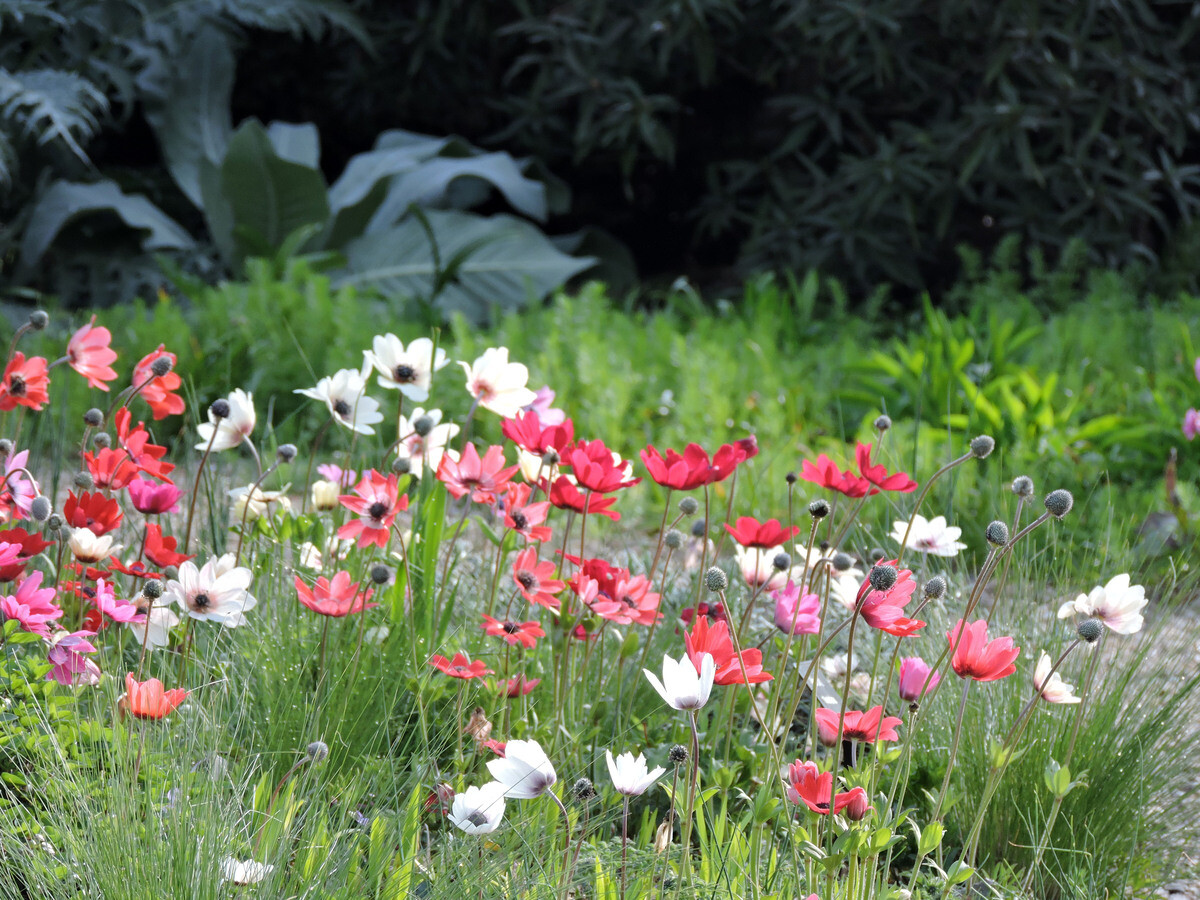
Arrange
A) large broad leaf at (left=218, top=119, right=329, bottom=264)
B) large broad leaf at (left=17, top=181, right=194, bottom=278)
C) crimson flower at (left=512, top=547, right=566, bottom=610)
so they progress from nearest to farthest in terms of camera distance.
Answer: crimson flower at (left=512, top=547, right=566, bottom=610) → large broad leaf at (left=218, top=119, right=329, bottom=264) → large broad leaf at (left=17, top=181, right=194, bottom=278)

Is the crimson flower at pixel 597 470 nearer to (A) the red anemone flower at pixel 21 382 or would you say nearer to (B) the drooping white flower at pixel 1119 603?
(B) the drooping white flower at pixel 1119 603

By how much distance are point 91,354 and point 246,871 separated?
94cm

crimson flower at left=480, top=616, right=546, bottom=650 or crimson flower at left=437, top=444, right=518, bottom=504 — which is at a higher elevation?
crimson flower at left=437, top=444, right=518, bottom=504

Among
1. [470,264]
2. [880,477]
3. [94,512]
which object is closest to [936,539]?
[880,477]

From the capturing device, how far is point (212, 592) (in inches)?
49.3

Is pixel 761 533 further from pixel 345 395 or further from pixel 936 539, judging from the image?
pixel 345 395

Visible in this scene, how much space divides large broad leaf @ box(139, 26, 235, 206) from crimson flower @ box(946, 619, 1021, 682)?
5379 mm

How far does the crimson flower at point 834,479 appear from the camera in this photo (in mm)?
1379

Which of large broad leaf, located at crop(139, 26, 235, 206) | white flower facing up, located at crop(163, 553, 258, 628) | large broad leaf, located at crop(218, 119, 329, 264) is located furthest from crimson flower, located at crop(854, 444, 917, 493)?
large broad leaf, located at crop(139, 26, 235, 206)

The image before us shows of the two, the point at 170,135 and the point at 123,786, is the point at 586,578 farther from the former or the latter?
the point at 170,135

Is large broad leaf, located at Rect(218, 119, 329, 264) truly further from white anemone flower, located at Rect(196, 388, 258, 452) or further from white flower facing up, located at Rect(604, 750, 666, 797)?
white flower facing up, located at Rect(604, 750, 666, 797)

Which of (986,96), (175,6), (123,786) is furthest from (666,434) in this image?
(175,6)

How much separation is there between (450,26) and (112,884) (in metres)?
6.27

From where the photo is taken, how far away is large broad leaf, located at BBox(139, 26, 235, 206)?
5648mm
